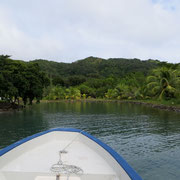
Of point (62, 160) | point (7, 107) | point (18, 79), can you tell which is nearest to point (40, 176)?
point (62, 160)

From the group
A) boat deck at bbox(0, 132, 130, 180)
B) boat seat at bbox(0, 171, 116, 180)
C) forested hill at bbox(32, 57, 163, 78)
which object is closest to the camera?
boat seat at bbox(0, 171, 116, 180)

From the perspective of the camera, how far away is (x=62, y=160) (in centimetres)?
445

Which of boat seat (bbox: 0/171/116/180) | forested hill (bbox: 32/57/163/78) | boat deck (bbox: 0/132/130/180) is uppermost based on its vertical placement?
Answer: forested hill (bbox: 32/57/163/78)

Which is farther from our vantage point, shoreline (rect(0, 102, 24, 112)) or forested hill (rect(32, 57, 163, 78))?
forested hill (rect(32, 57, 163, 78))

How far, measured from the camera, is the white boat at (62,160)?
3646mm

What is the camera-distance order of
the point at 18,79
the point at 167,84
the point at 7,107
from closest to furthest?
the point at 18,79, the point at 7,107, the point at 167,84

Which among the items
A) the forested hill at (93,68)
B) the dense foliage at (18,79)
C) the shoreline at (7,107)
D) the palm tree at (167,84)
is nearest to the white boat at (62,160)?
the dense foliage at (18,79)

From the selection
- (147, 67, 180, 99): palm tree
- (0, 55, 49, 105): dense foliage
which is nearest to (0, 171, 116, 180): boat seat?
(0, 55, 49, 105): dense foliage

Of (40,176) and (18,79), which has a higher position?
(18,79)

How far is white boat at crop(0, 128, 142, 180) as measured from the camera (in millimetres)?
3646

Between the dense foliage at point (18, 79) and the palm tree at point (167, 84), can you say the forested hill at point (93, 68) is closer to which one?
the palm tree at point (167, 84)

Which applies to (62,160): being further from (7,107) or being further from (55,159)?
(7,107)

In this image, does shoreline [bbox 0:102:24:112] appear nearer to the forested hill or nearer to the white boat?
the white boat

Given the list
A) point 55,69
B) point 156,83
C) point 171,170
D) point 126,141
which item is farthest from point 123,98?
point 55,69
